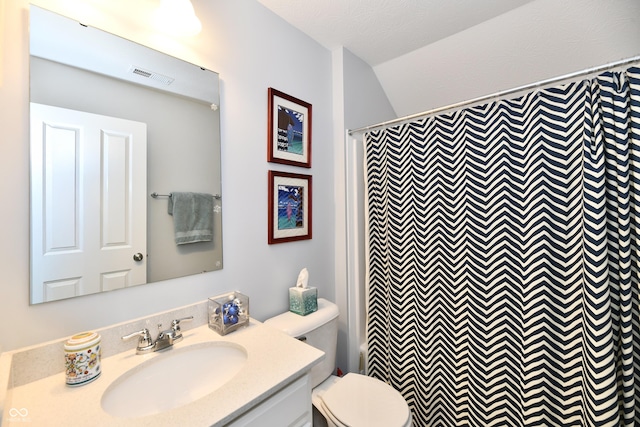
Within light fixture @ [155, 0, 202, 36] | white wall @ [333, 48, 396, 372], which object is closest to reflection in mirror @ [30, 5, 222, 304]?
light fixture @ [155, 0, 202, 36]

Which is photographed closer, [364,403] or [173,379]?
[173,379]

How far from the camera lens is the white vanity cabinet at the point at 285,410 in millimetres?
734

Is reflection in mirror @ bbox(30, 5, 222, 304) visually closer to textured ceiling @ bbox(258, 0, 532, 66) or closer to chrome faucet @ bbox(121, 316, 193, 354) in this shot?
chrome faucet @ bbox(121, 316, 193, 354)

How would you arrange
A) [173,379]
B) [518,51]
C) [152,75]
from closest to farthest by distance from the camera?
[173,379], [152,75], [518,51]

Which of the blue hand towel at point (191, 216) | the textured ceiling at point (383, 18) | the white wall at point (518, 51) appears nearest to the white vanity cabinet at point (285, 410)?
the blue hand towel at point (191, 216)

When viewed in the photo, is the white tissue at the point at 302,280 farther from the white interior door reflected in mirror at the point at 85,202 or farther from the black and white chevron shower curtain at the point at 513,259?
the white interior door reflected in mirror at the point at 85,202

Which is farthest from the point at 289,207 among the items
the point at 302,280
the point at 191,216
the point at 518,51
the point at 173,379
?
the point at 518,51

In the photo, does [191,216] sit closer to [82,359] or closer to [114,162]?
[114,162]

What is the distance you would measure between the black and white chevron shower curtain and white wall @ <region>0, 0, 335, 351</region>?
0.49 metres

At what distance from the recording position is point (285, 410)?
82cm

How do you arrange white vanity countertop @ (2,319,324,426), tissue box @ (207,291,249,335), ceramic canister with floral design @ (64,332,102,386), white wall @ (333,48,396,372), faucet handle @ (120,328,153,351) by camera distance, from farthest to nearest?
1. white wall @ (333,48,396,372)
2. tissue box @ (207,291,249,335)
3. faucet handle @ (120,328,153,351)
4. ceramic canister with floral design @ (64,332,102,386)
5. white vanity countertop @ (2,319,324,426)

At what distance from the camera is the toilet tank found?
4.16ft

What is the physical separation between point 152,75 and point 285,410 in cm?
128

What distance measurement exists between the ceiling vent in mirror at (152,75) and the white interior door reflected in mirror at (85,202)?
0.19 meters
